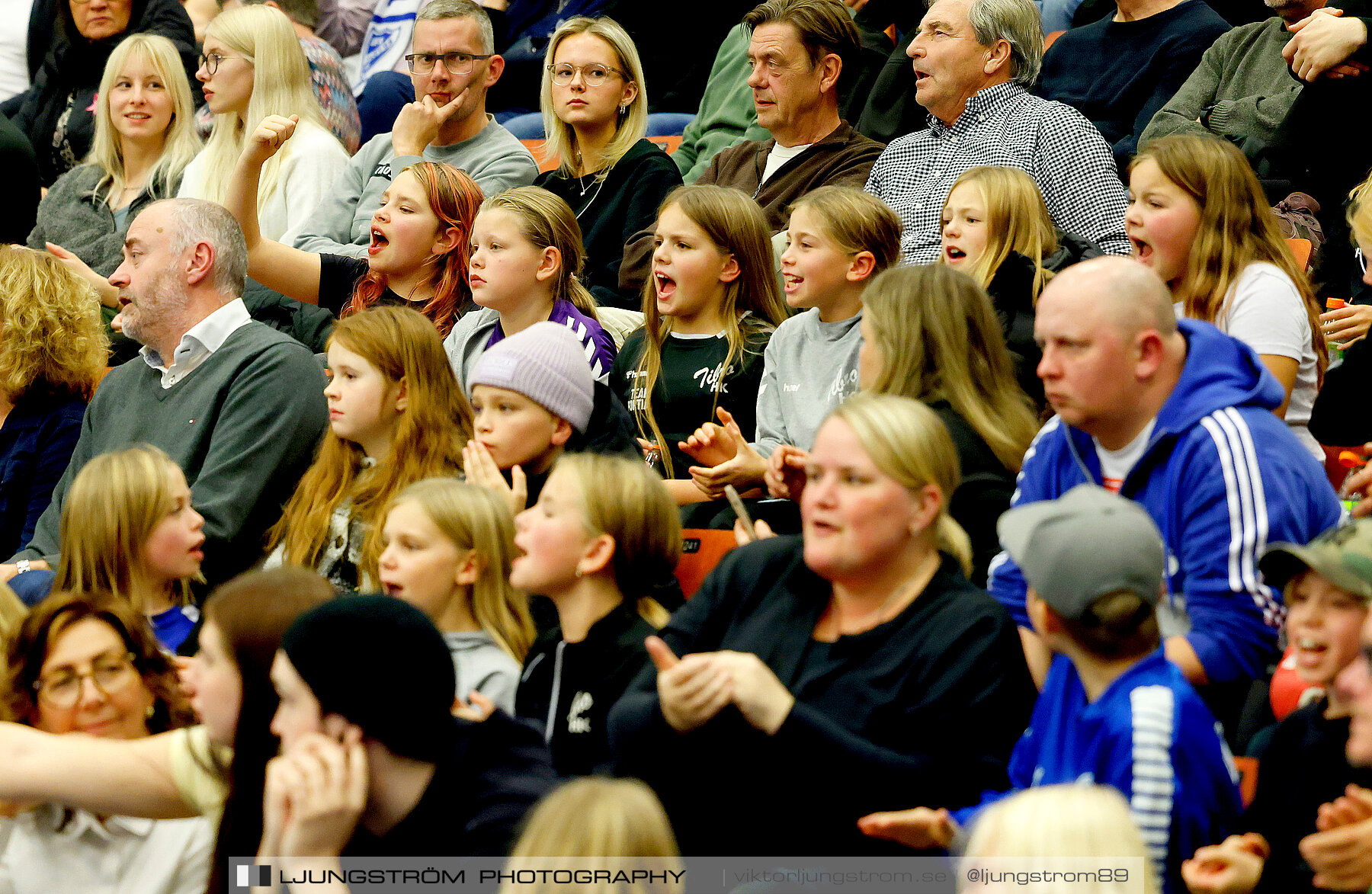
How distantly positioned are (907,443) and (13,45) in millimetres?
6726

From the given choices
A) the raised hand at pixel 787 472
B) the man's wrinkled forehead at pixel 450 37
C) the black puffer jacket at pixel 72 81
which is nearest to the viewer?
the raised hand at pixel 787 472

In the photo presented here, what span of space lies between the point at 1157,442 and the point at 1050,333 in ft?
0.87

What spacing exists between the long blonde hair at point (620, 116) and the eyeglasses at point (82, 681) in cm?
301

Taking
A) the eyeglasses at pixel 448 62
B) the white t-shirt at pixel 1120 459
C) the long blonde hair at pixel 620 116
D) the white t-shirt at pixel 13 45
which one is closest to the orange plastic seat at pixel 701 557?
the white t-shirt at pixel 1120 459

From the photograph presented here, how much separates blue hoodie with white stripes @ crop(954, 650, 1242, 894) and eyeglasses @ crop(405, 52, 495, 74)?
13.0ft

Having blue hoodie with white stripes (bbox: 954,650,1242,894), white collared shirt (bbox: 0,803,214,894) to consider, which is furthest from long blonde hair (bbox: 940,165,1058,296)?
white collared shirt (bbox: 0,803,214,894)

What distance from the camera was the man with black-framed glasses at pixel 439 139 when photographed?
551 cm

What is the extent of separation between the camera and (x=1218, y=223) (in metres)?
3.58

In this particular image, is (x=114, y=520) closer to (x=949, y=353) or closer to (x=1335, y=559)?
(x=949, y=353)

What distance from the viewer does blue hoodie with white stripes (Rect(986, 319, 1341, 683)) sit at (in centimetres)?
259

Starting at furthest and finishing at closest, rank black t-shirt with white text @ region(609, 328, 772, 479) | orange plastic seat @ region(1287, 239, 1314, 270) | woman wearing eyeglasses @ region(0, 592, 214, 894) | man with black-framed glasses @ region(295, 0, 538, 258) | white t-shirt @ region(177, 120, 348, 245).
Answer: white t-shirt @ region(177, 120, 348, 245) < man with black-framed glasses @ region(295, 0, 538, 258) < orange plastic seat @ region(1287, 239, 1314, 270) < black t-shirt with white text @ region(609, 328, 772, 479) < woman wearing eyeglasses @ region(0, 592, 214, 894)

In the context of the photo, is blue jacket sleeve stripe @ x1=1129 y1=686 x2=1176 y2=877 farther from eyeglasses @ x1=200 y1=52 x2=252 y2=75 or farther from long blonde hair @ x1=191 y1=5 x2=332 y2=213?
eyeglasses @ x1=200 y1=52 x2=252 y2=75

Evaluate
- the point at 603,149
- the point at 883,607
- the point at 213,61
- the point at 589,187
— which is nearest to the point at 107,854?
the point at 883,607

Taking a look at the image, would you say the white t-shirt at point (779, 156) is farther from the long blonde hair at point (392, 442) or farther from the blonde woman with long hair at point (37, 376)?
the blonde woman with long hair at point (37, 376)
